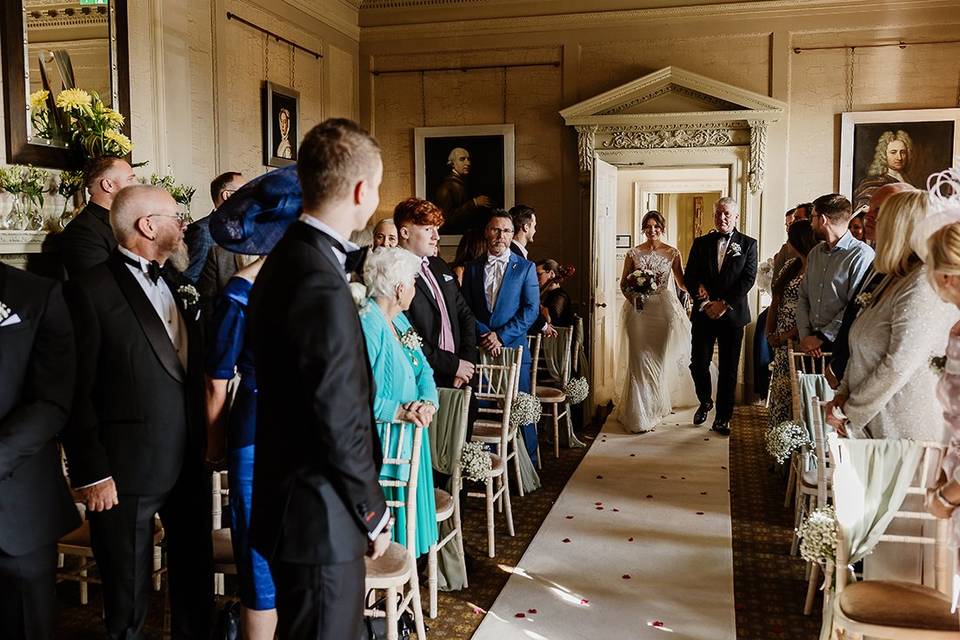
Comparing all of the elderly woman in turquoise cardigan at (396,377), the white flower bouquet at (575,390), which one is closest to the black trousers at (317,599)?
the elderly woman in turquoise cardigan at (396,377)

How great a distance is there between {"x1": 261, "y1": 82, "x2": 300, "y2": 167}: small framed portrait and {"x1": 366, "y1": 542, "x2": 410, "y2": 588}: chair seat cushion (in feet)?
17.2

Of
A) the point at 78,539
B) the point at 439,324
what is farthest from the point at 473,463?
the point at 78,539

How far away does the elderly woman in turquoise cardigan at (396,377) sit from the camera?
318cm

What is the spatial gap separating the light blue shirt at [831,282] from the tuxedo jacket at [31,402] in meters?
3.98

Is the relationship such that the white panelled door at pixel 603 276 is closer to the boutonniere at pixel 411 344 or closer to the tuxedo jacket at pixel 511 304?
the tuxedo jacket at pixel 511 304

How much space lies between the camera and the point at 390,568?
2918mm

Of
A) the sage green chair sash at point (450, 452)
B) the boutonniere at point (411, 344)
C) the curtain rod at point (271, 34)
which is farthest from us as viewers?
the curtain rod at point (271, 34)

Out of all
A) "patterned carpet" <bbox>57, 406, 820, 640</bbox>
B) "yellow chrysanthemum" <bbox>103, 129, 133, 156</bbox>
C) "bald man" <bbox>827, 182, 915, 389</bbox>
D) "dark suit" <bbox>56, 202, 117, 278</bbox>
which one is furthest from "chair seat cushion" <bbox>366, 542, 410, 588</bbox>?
"yellow chrysanthemum" <bbox>103, 129, 133, 156</bbox>

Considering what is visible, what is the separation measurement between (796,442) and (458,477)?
1677 mm

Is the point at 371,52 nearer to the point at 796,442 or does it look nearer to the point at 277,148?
the point at 277,148

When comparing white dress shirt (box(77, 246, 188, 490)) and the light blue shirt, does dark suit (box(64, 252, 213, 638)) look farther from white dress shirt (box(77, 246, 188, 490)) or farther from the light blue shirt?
the light blue shirt

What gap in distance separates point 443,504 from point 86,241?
222cm

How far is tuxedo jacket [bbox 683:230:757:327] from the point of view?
7051 millimetres

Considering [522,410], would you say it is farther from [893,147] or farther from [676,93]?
[893,147]
